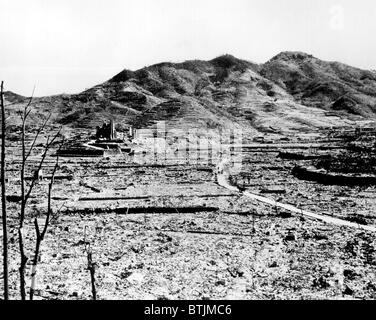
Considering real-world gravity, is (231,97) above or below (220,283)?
above

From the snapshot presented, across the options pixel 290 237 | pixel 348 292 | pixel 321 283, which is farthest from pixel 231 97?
pixel 348 292

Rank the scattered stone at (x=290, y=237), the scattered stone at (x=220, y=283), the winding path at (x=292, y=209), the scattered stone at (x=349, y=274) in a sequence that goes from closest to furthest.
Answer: the scattered stone at (x=220, y=283) → the scattered stone at (x=349, y=274) → the scattered stone at (x=290, y=237) → the winding path at (x=292, y=209)

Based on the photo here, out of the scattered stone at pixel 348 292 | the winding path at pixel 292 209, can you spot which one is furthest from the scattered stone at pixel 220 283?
the winding path at pixel 292 209

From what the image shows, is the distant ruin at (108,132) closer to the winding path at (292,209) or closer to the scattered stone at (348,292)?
the winding path at (292,209)

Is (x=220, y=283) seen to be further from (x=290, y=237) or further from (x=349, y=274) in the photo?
(x=290, y=237)

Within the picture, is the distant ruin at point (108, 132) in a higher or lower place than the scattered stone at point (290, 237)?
higher

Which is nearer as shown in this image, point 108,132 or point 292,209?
point 292,209

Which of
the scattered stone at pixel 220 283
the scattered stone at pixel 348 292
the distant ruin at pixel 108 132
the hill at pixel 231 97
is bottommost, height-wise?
the scattered stone at pixel 220 283

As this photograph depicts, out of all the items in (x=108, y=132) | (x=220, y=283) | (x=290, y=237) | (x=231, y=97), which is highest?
(x=231, y=97)

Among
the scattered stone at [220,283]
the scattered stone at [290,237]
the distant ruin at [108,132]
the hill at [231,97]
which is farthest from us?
the hill at [231,97]
